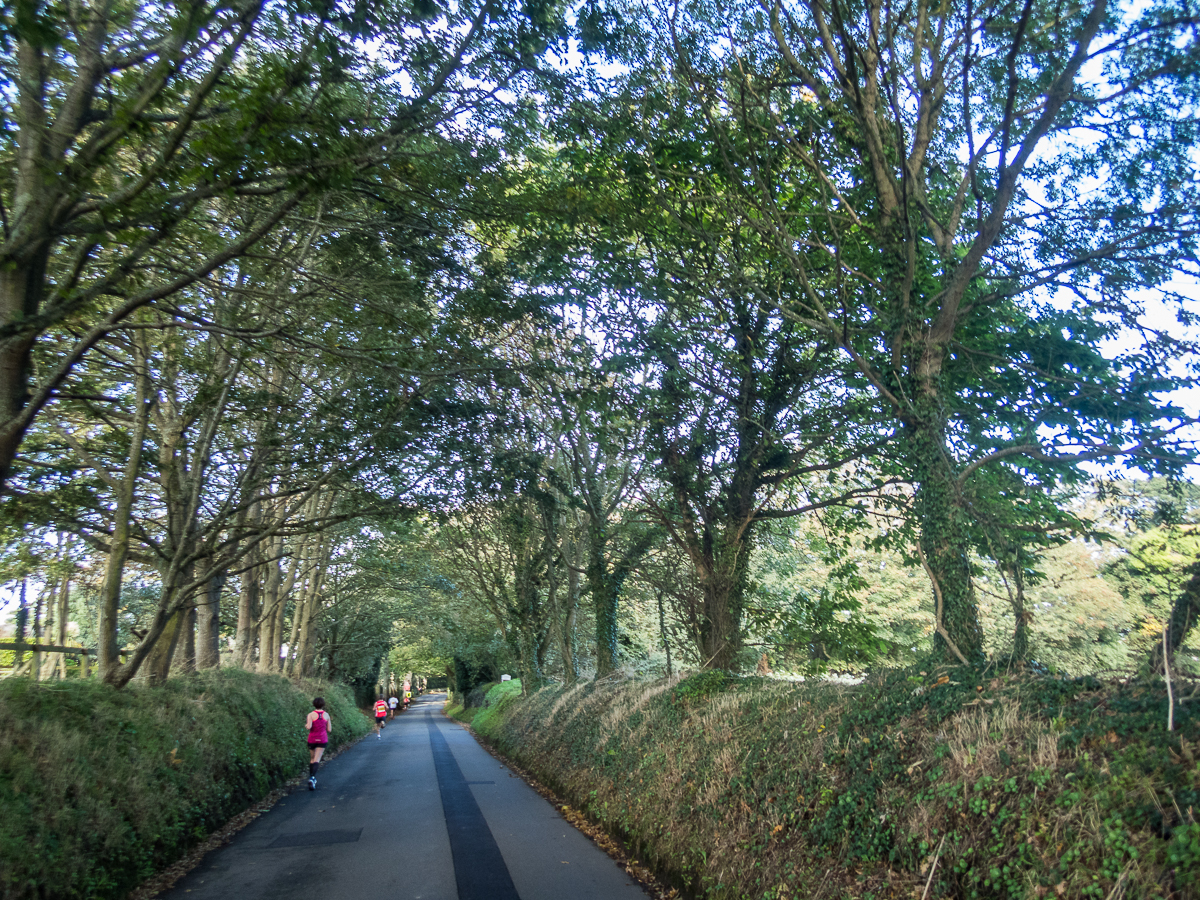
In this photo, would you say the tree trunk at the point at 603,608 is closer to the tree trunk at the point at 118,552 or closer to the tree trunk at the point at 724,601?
the tree trunk at the point at 724,601

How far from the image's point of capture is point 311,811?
1277 centimetres

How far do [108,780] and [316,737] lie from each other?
8.11m

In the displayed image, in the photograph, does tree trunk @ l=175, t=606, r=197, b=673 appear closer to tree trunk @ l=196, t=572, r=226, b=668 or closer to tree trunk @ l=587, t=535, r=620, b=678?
tree trunk @ l=196, t=572, r=226, b=668

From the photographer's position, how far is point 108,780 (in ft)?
26.0

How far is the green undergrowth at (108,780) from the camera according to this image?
251 inches

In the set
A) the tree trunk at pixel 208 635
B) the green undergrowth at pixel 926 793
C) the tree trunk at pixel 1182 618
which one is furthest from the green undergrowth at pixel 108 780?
the tree trunk at pixel 1182 618

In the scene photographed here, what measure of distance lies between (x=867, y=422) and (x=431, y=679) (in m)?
134

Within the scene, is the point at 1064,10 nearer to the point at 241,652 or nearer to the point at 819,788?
the point at 819,788

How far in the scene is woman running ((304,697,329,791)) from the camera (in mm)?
15383

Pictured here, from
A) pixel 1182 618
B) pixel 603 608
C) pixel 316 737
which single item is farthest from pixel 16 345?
pixel 603 608

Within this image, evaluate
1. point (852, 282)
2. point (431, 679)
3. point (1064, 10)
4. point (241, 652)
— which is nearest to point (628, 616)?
point (241, 652)

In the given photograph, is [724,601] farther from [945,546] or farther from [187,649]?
[187,649]

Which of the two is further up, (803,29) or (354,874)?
(803,29)

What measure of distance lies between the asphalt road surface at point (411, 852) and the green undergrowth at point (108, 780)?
1.95 ft
